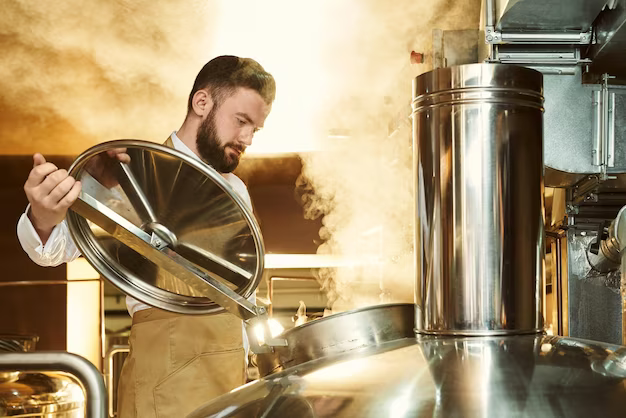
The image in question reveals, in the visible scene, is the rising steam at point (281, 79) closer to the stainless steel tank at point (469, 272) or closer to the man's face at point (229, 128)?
the man's face at point (229, 128)

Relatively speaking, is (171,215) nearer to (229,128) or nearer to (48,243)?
(48,243)

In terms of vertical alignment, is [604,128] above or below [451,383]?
above

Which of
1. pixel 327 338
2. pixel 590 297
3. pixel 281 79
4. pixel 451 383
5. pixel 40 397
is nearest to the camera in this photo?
pixel 451 383

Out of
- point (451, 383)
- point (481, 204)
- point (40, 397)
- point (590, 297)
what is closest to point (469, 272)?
point (481, 204)

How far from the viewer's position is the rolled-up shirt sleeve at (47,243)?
4.71 feet

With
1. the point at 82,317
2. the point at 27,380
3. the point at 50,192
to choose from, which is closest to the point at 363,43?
the point at 27,380

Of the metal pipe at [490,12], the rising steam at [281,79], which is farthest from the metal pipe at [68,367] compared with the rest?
the rising steam at [281,79]

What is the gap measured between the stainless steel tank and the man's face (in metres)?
0.69

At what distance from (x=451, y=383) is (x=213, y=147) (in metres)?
1.11

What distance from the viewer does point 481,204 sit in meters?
1.27

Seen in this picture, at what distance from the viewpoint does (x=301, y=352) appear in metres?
1.37

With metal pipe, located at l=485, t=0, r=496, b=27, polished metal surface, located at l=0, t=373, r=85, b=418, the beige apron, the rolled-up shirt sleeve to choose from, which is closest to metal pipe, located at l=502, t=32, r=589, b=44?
metal pipe, located at l=485, t=0, r=496, b=27

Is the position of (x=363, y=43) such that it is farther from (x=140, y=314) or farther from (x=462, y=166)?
(x=462, y=166)

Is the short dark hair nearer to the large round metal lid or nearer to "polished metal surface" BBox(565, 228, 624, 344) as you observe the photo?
the large round metal lid
